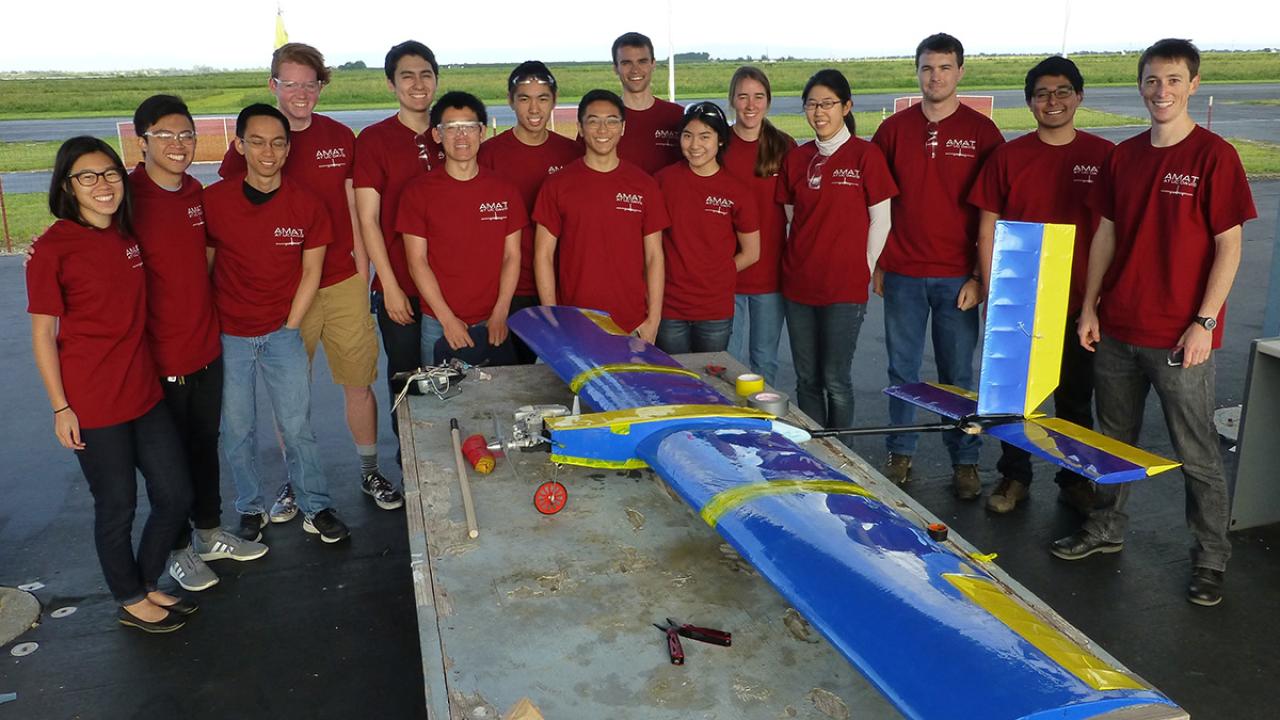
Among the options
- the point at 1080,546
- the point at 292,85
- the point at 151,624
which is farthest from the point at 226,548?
the point at 1080,546

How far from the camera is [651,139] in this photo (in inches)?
219

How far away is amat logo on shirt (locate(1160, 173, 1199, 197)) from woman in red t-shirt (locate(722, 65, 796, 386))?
187cm

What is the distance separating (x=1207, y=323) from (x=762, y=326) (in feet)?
7.62

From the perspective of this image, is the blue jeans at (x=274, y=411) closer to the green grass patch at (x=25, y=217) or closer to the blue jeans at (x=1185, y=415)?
the blue jeans at (x=1185, y=415)

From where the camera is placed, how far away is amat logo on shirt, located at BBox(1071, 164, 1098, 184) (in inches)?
184

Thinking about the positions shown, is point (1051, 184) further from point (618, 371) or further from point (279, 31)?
point (279, 31)

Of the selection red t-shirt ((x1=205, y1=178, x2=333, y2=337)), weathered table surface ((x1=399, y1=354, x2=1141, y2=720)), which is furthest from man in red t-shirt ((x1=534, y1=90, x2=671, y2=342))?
weathered table surface ((x1=399, y1=354, x2=1141, y2=720))

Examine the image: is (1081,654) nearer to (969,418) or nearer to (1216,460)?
(969,418)

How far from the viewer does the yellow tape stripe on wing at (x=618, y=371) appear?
12.5ft

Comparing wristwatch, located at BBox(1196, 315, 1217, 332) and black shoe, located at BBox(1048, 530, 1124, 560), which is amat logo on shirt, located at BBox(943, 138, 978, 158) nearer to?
wristwatch, located at BBox(1196, 315, 1217, 332)

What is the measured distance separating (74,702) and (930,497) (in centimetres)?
435

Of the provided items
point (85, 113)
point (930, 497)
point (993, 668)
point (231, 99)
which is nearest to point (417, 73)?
point (930, 497)

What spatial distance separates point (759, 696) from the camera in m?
2.08

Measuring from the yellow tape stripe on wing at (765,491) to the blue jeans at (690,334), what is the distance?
7.86 feet
